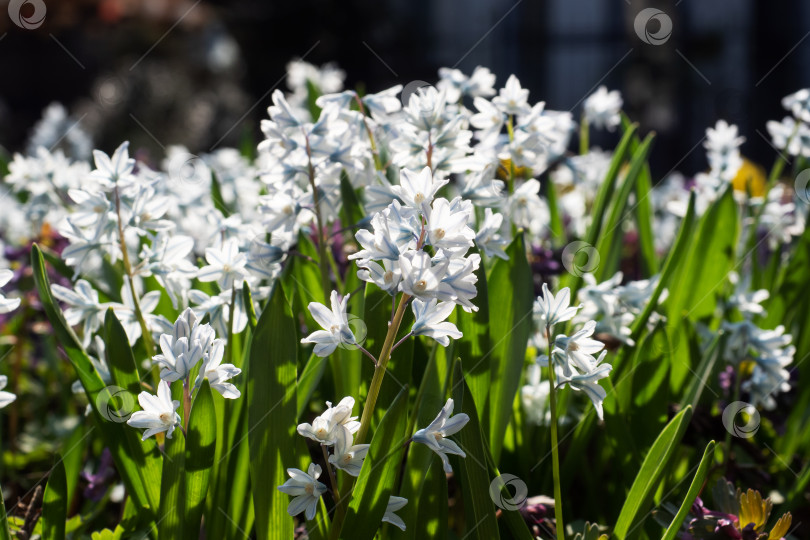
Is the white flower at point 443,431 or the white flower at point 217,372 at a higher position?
the white flower at point 443,431

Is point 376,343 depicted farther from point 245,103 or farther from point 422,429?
point 245,103

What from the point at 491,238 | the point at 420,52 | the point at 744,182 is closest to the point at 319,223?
the point at 491,238

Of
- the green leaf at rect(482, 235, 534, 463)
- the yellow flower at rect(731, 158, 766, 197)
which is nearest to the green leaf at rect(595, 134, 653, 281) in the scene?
the green leaf at rect(482, 235, 534, 463)

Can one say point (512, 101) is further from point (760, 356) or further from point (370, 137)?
point (760, 356)

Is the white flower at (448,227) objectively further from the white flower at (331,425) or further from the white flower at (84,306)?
the white flower at (84,306)

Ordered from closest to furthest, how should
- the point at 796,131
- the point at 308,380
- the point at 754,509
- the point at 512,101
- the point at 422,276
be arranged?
the point at 422,276
the point at 754,509
the point at 308,380
the point at 512,101
the point at 796,131

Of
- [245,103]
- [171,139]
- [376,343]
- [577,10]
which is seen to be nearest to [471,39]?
[577,10]

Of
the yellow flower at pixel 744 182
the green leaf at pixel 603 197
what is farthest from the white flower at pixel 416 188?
the yellow flower at pixel 744 182
